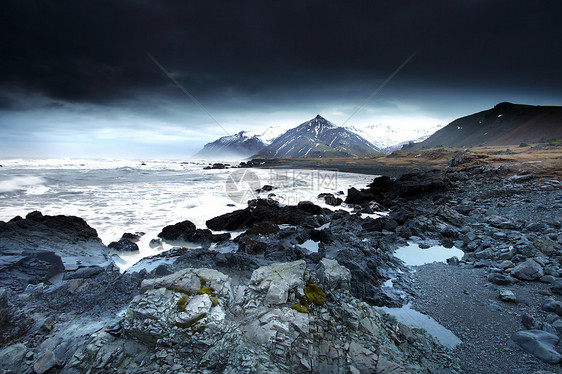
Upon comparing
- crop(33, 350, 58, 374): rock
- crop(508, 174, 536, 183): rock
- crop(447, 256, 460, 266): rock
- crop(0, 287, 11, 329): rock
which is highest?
crop(508, 174, 536, 183): rock

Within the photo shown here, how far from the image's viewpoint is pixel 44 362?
3.90m

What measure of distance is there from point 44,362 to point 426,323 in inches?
330

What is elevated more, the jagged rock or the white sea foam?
the white sea foam

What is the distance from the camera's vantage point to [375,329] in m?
4.99

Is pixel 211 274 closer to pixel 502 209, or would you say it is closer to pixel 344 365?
pixel 344 365

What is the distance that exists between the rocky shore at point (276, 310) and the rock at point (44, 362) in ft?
0.07

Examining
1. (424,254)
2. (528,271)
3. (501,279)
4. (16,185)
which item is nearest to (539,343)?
(501,279)

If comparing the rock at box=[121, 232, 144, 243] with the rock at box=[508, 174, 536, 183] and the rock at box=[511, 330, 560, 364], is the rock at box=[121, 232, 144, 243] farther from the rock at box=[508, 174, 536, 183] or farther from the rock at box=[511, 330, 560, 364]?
the rock at box=[508, 174, 536, 183]

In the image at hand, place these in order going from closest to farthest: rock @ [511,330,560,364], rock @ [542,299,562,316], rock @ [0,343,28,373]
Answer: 1. rock @ [0,343,28,373]
2. rock @ [511,330,560,364]
3. rock @ [542,299,562,316]

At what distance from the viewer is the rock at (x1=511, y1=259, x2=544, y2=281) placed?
25.9ft

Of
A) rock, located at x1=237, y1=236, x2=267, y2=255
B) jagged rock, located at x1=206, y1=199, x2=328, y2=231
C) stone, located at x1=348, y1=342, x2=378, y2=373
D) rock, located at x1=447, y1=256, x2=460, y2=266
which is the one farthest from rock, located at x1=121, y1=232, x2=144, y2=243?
rock, located at x1=447, y1=256, x2=460, y2=266

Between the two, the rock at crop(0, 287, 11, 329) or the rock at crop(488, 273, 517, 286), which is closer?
the rock at crop(0, 287, 11, 329)

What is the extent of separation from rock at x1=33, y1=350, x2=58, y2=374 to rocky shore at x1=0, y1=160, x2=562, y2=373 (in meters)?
0.02

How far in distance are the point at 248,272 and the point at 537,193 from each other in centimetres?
2200
